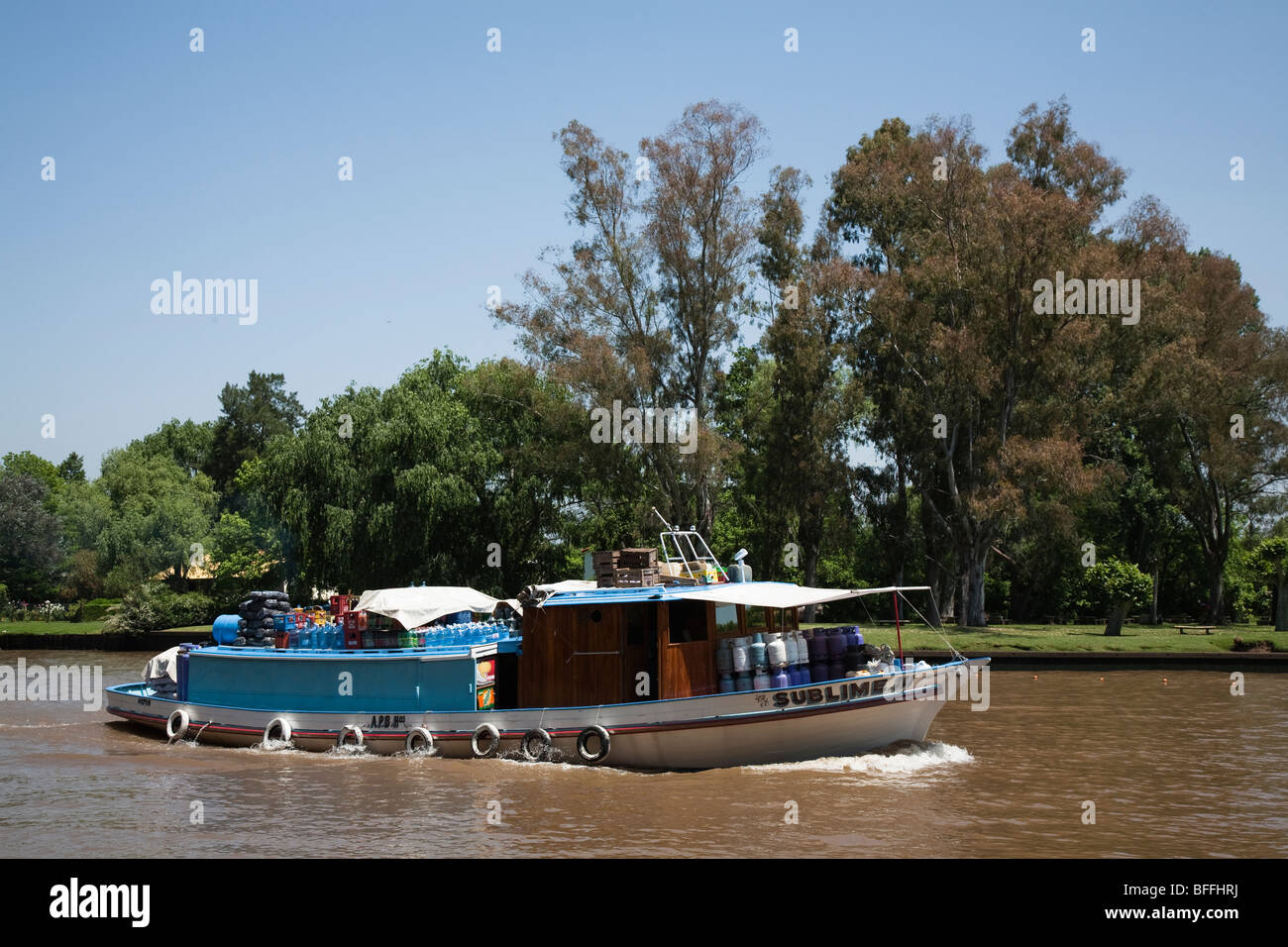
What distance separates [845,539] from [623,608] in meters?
29.2

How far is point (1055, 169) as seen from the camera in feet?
157

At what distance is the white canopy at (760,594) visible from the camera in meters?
18.1

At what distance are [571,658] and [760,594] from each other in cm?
361

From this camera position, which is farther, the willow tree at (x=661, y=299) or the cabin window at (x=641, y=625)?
the willow tree at (x=661, y=299)

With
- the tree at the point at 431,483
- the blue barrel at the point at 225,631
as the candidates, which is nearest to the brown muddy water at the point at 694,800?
the blue barrel at the point at 225,631

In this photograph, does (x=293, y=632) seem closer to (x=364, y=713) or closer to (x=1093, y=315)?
(x=364, y=713)

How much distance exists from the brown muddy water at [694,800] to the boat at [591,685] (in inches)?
19.7

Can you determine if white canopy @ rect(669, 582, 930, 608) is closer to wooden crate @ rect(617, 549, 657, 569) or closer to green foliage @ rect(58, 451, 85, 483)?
wooden crate @ rect(617, 549, 657, 569)

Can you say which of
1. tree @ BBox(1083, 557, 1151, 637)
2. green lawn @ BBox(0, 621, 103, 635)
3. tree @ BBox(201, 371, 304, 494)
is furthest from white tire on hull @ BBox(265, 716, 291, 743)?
tree @ BBox(201, 371, 304, 494)

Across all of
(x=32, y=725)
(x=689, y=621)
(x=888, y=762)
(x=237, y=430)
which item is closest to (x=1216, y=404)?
(x=888, y=762)

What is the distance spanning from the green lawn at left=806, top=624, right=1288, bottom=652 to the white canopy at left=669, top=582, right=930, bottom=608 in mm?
18063

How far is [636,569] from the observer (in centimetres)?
2045

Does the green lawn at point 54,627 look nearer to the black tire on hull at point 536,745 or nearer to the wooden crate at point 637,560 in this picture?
the black tire on hull at point 536,745

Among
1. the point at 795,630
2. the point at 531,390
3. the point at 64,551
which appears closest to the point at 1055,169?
the point at 531,390
